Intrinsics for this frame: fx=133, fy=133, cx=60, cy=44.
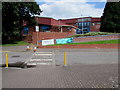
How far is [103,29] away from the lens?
102ft

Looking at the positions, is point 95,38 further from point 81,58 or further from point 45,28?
point 45,28

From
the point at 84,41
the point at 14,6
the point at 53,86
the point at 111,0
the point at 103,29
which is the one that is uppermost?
the point at 111,0

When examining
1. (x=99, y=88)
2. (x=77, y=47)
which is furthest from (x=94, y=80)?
(x=77, y=47)

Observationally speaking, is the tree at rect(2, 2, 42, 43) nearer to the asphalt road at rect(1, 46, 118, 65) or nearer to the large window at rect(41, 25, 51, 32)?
the large window at rect(41, 25, 51, 32)

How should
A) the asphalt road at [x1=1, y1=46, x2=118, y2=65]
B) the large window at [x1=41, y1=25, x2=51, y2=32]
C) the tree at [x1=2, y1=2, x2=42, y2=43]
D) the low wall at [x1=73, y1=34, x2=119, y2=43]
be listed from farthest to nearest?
the large window at [x1=41, y1=25, x2=51, y2=32]
the tree at [x1=2, y1=2, x2=42, y2=43]
the low wall at [x1=73, y1=34, x2=119, y2=43]
the asphalt road at [x1=1, y1=46, x2=118, y2=65]

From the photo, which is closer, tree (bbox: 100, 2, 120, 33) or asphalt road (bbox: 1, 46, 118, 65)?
asphalt road (bbox: 1, 46, 118, 65)

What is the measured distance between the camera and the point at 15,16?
25.2m

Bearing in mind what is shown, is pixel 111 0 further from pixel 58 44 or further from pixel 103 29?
pixel 58 44

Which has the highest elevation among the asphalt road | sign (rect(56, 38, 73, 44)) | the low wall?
the low wall

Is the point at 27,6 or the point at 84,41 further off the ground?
the point at 27,6

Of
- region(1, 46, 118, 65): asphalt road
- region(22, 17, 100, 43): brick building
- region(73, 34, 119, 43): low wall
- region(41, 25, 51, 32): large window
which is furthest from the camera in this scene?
region(41, 25, 51, 32): large window

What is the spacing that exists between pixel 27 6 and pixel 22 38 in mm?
6908

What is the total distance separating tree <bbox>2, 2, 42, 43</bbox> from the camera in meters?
22.9

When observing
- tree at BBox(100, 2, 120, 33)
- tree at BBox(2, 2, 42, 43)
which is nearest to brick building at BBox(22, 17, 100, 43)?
tree at BBox(2, 2, 42, 43)
